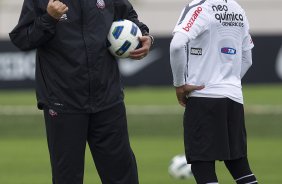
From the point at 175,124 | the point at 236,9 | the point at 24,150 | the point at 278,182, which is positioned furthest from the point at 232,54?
the point at 175,124

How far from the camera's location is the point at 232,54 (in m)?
8.34

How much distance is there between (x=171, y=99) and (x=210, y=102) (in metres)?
16.5

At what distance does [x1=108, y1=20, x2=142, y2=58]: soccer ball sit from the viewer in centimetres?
803

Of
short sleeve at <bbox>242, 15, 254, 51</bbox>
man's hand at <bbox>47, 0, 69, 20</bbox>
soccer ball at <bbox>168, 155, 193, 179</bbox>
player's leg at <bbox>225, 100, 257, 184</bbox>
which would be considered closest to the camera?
man's hand at <bbox>47, 0, 69, 20</bbox>

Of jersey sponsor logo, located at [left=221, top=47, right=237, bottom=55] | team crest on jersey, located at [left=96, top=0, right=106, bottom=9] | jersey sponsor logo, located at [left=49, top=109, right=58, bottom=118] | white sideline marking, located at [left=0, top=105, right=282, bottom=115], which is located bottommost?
white sideline marking, located at [left=0, top=105, right=282, bottom=115]

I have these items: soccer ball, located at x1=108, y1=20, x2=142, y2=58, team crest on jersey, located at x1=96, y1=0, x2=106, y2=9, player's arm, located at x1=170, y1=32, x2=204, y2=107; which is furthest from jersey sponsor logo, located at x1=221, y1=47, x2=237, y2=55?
team crest on jersey, located at x1=96, y1=0, x2=106, y2=9

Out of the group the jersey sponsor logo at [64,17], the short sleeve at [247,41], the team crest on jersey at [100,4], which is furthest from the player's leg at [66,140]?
the short sleeve at [247,41]

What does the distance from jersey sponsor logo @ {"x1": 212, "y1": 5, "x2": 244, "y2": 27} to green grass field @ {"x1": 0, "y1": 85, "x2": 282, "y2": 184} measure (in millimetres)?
4071

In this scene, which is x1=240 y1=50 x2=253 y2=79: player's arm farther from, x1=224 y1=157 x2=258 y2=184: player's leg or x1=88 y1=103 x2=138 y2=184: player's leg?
x1=88 y1=103 x2=138 y2=184: player's leg

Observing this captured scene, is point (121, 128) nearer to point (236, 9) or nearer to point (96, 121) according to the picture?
point (96, 121)

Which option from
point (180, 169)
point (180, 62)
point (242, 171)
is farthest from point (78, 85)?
point (180, 169)

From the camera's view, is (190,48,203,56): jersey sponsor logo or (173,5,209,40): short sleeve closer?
(173,5,209,40): short sleeve

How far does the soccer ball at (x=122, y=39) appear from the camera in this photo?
8031 millimetres

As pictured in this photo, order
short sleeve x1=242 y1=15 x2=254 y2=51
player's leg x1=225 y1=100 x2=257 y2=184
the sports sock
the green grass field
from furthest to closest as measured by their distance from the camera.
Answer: the green grass field → short sleeve x1=242 y1=15 x2=254 y2=51 → player's leg x1=225 y1=100 x2=257 y2=184 → the sports sock
